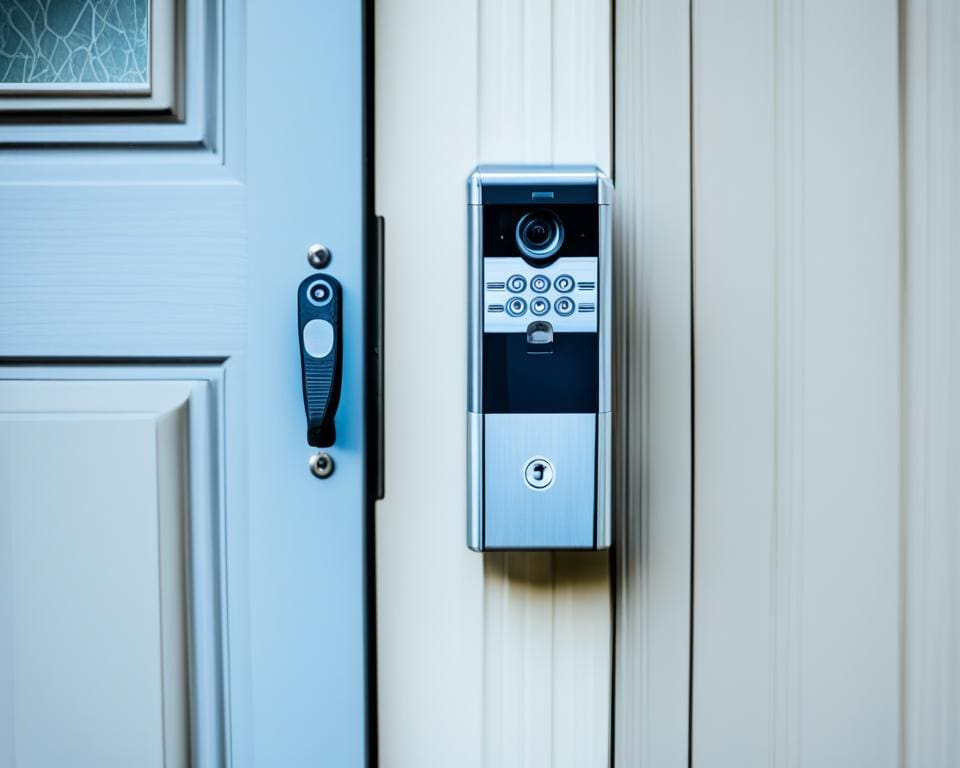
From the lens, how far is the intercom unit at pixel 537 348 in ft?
1.64

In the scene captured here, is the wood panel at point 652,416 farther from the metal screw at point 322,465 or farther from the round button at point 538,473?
the metal screw at point 322,465

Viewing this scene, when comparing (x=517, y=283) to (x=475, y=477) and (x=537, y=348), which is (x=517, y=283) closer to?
(x=537, y=348)

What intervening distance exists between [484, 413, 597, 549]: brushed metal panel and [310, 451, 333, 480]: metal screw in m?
0.15

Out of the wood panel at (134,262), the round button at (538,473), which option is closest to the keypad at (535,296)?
the round button at (538,473)

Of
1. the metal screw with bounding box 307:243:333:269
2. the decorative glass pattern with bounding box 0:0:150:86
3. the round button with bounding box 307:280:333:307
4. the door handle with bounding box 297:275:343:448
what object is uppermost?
the decorative glass pattern with bounding box 0:0:150:86

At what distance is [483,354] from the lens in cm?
50

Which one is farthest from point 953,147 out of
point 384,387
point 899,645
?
point 384,387

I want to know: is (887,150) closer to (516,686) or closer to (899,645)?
(899,645)

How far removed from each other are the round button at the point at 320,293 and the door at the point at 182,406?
0.6 inches

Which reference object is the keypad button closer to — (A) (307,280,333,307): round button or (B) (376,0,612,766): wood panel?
(B) (376,0,612,766): wood panel

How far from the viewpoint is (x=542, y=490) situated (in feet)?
1.67

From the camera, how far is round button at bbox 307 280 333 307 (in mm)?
544

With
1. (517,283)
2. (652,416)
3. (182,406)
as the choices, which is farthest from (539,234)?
(182,406)

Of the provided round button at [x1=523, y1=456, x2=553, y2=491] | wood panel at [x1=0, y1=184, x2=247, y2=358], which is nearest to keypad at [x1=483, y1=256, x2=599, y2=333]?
round button at [x1=523, y1=456, x2=553, y2=491]
